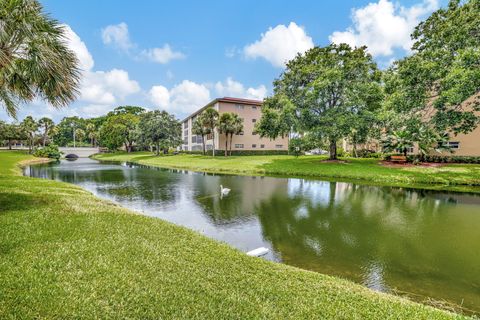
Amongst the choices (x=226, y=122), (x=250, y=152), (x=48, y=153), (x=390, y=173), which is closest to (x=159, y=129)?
(x=226, y=122)

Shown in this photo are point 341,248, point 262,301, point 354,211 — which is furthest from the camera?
point 354,211

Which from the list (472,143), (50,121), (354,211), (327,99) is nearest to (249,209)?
(354,211)

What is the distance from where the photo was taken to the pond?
262 inches

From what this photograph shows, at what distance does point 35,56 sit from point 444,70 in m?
25.8

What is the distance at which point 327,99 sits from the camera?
32.1 m

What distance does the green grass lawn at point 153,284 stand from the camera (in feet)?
12.4

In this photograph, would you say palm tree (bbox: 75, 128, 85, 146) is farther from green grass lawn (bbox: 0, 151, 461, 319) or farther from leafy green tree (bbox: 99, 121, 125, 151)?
green grass lawn (bbox: 0, 151, 461, 319)

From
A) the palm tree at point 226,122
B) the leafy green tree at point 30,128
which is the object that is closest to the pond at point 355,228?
the palm tree at point 226,122

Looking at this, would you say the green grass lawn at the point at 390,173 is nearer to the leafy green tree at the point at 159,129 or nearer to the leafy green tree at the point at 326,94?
the leafy green tree at the point at 326,94

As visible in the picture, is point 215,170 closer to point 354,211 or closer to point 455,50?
point 354,211

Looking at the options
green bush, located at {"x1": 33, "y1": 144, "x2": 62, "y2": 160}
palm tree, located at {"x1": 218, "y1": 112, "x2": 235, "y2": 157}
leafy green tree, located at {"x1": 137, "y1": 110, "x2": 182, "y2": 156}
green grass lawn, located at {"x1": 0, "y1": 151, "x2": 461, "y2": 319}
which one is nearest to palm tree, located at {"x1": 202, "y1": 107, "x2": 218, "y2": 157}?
palm tree, located at {"x1": 218, "y1": 112, "x2": 235, "y2": 157}

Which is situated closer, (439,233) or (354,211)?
(439,233)

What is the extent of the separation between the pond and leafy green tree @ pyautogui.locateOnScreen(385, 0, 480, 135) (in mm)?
7479

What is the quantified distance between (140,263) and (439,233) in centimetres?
1073
